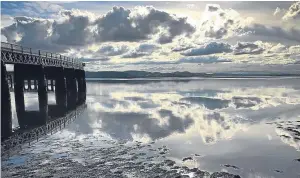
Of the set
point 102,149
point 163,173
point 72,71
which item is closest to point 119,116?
point 102,149

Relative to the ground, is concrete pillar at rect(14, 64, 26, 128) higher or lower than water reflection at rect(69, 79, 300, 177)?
higher

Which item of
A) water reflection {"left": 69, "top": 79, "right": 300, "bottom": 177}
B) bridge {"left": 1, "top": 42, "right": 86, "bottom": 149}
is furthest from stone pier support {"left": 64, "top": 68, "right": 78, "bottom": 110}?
water reflection {"left": 69, "top": 79, "right": 300, "bottom": 177}

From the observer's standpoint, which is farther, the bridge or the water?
the bridge

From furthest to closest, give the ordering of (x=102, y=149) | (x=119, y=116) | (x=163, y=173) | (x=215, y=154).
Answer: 1. (x=119, y=116)
2. (x=102, y=149)
3. (x=215, y=154)
4. (x=163, y=173)

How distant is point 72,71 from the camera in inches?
2670

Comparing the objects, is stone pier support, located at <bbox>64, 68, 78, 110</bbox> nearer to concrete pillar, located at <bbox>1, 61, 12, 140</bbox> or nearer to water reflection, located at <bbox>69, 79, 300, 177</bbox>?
water reflection, located at <bbox>69, 79, 300, 177</bbox>

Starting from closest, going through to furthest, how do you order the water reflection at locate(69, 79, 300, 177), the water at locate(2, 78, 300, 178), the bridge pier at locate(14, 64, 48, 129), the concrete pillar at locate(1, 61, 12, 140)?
1. the water at locate(2, 78, 300, 178)
2. the water reflection at locate(69, 79, 300, 177)
3. the concrete pillar at locate(1, 61, 12, 140)
4. the bridge pier at locate(14, 64, 48, 129)

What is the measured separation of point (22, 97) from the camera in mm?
39844

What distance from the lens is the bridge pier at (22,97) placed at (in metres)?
34.7

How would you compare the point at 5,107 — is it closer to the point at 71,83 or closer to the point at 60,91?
the point at 60,91

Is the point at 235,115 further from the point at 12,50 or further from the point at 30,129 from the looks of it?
the point at 12,50

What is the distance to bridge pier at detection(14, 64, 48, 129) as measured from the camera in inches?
1365

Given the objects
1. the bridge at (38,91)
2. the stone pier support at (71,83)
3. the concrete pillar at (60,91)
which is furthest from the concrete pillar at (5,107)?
the stone pier support at (71,83)

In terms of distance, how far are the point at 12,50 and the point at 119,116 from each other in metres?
13.7
